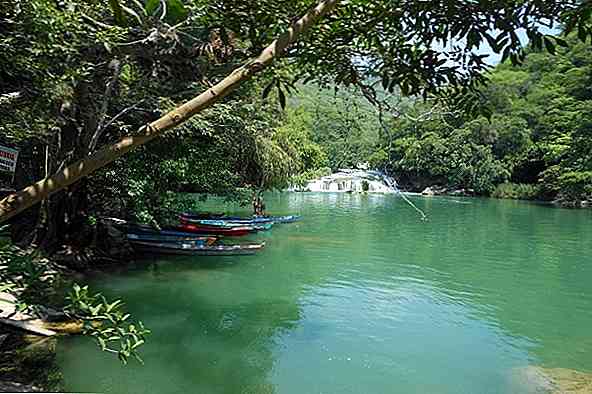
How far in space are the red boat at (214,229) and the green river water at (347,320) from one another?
53cm

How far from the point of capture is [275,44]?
165cm

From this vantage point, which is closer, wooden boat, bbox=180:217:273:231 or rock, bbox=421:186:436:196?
wooden boat, bbox=180:217:273:231

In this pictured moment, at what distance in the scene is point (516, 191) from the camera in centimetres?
4306

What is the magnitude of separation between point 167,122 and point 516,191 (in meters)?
44.9

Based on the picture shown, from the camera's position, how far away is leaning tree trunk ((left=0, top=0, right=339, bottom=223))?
5.27 ft

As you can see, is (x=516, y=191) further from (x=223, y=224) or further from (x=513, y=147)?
(x=223, y=224)

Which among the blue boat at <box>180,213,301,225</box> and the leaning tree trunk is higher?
the leaning tree trunk

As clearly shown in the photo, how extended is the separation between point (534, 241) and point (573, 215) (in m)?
12.2

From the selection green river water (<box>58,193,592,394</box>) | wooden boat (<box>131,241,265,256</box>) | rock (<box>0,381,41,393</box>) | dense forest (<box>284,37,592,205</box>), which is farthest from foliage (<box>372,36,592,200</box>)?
rock (<box>0,381,41,393</box>)

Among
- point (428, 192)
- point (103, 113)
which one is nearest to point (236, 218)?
point (103, 113)

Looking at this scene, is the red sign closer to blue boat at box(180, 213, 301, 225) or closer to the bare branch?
the bare branch

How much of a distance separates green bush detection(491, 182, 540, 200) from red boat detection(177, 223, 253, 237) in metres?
30.9

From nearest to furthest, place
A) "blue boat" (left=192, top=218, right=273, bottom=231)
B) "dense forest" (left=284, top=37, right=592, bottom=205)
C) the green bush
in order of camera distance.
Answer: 1. "blue boat" (left=192, top=218, right=273, bottom=231)
2. "dense forest" (left=284, top=37, right=592, bottom=205)
3. the green bush

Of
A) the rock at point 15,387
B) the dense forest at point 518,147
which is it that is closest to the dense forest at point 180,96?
the rock at point 15,387
